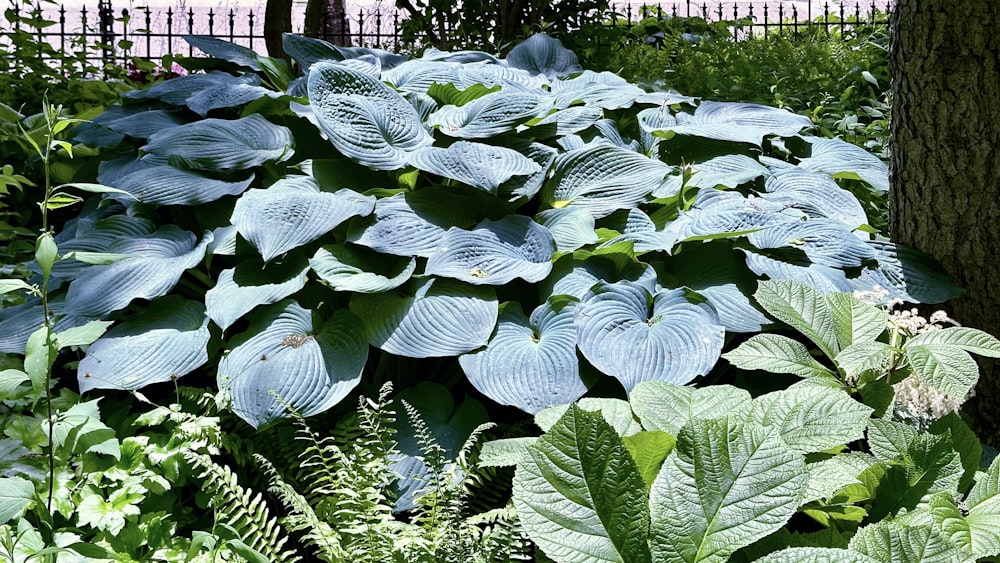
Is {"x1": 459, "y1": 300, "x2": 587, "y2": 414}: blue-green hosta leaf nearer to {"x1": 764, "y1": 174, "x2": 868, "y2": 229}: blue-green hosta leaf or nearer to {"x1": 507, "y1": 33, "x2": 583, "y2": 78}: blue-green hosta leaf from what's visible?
→ {"x1": 764, "y1": 174, "x2": 868, "y2": 229}: blue-green hosta leaf

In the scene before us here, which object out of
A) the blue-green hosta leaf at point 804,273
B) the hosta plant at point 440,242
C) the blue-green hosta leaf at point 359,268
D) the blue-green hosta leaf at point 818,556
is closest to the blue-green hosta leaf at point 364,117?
the hosta plant at point 440,242

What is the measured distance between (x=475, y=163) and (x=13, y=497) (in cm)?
165

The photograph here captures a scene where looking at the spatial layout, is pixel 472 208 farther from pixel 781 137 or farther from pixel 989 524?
pixel 989 524

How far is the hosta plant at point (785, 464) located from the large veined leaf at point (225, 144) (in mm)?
1674

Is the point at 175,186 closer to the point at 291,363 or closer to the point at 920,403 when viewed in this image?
the point at 291,363

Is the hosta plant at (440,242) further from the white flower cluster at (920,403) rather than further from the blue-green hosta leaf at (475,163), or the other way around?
the white flower cluster at (920,403)

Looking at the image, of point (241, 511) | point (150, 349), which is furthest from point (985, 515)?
point (150, 349)

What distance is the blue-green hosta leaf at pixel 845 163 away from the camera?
321 cm

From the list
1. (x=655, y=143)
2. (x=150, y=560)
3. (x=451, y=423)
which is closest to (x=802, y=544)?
(x=451, y=423)

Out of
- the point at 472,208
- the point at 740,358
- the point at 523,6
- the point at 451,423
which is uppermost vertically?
the point at 523,6

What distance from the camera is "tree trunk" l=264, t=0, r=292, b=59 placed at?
6555 mm

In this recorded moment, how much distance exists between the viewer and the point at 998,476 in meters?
1.53

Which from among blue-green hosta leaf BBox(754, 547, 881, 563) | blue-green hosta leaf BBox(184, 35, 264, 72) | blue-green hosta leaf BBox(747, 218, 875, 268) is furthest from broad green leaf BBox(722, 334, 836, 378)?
blue-green hosta leaf BBox(184, 35, 264, 72)

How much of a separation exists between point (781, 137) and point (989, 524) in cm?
237
